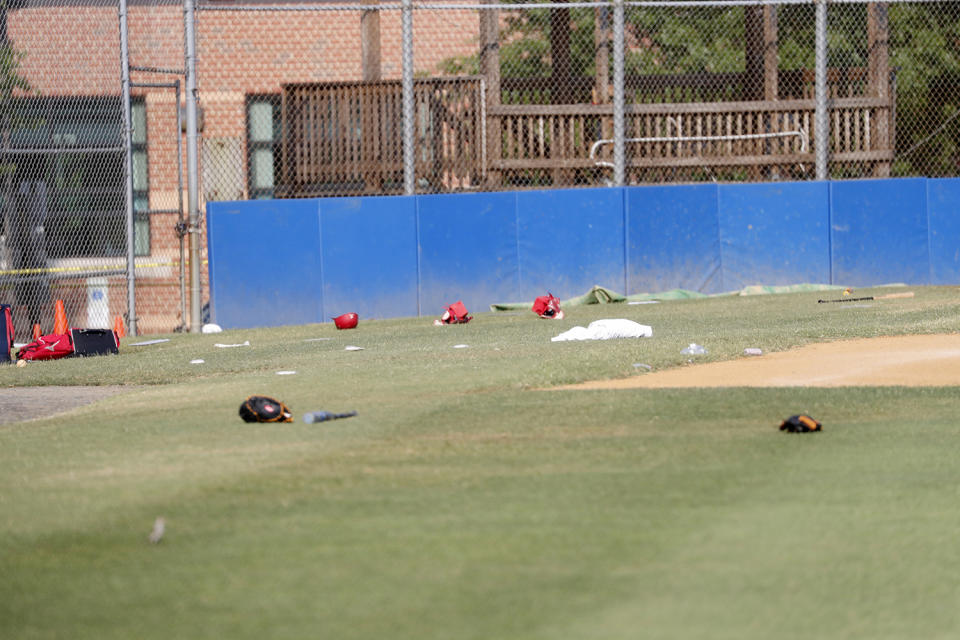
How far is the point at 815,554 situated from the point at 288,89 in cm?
1277

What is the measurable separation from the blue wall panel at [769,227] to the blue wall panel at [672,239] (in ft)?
0.57

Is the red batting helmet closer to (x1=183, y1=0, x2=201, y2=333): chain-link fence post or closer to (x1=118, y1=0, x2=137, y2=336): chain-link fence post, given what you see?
(x1=183, y1=0, x2=201, y2=333): chain-link fence post

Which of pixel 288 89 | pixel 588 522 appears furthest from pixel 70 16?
pixel 588 522

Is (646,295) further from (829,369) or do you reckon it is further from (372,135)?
(829,369)

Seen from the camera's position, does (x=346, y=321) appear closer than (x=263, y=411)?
No

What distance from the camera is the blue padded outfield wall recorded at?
14.7 metres

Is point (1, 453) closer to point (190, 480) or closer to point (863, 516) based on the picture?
point (190, 480)

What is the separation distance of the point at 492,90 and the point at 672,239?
10.1ft

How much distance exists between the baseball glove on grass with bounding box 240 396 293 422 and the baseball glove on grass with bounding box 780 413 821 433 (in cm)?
259

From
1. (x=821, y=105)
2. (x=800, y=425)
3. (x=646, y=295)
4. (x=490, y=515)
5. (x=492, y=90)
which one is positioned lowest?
(x=490, y=515)

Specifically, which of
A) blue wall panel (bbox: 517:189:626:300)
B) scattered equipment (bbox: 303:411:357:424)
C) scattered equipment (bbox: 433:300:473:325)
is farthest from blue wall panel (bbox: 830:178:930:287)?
scattered equipment (bbox: 303:411:357:424)

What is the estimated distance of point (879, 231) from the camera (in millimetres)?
15688

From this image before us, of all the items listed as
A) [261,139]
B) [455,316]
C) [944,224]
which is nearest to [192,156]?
[455,316]

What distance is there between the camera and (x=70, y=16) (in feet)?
52.6
